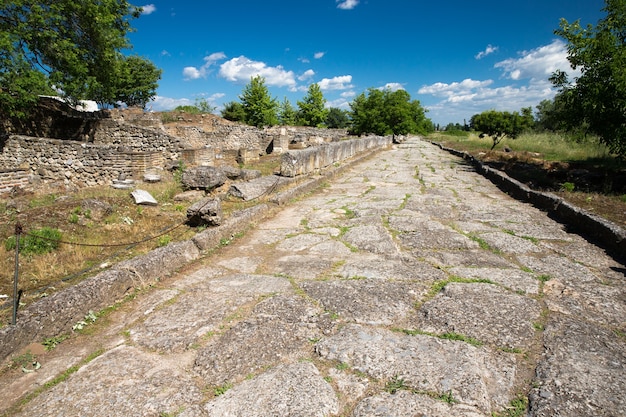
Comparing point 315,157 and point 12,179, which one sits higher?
point 315,157

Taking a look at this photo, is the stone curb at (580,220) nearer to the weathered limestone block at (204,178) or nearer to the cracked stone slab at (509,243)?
the cracked stone slab at (509,243)

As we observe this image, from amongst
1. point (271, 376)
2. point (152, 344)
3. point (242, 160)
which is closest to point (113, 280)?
point (152, 344)

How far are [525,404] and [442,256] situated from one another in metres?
2.17

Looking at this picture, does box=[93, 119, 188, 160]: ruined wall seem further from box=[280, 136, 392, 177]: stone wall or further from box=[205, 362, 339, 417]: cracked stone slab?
box=[205, 362, 339, 417]: cracked stone slab

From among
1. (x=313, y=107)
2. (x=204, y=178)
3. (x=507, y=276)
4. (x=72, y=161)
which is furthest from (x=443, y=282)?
(x=313, y=107)

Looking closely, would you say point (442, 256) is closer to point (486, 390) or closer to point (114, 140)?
point (486, 390)

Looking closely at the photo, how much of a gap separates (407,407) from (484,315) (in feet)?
3.90

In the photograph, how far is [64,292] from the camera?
2.56m

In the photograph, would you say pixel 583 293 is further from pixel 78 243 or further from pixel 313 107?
pixel 313 107

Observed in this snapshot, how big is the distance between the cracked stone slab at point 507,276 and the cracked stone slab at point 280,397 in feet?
6.62

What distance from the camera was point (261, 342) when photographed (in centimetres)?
222

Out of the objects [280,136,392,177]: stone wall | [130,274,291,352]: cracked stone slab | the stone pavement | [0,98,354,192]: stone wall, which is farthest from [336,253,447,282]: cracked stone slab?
[0,98,354,192]: stone wall

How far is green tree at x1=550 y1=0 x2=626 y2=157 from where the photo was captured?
6828 millimetres

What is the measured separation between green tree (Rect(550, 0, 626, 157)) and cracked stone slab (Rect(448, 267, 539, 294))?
578 cm
